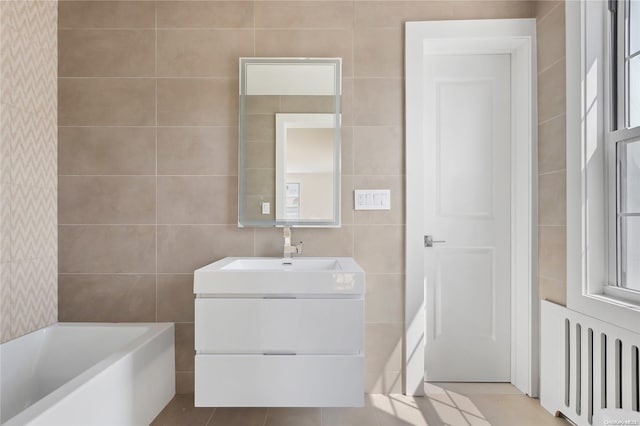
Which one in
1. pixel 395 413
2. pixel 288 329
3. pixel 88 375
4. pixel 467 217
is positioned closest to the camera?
pixel 88 375

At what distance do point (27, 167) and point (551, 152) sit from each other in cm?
270

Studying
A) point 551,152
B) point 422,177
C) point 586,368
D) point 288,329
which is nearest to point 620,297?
point 586,368

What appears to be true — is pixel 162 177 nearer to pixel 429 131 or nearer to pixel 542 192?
pixel 429 131

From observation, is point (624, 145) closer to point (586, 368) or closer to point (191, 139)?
point (586, 368)

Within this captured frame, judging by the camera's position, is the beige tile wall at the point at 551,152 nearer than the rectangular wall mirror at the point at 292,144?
Yes

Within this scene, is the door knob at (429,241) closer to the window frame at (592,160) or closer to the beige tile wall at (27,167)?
the window frame at (592,160)

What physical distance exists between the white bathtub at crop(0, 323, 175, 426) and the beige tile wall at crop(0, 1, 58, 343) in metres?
0.16

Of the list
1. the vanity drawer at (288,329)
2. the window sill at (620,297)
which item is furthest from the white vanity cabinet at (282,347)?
the window sill at (620,297)

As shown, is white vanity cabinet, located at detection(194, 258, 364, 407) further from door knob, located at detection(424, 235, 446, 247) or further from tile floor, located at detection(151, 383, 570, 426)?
door knob, located at detection(424, 235, 446, 247)

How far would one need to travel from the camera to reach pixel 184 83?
7.30ft

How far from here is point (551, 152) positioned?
201cm

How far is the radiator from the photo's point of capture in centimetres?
147

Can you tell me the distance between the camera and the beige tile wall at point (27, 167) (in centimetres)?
187

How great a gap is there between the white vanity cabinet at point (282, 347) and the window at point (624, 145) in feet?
3.71
